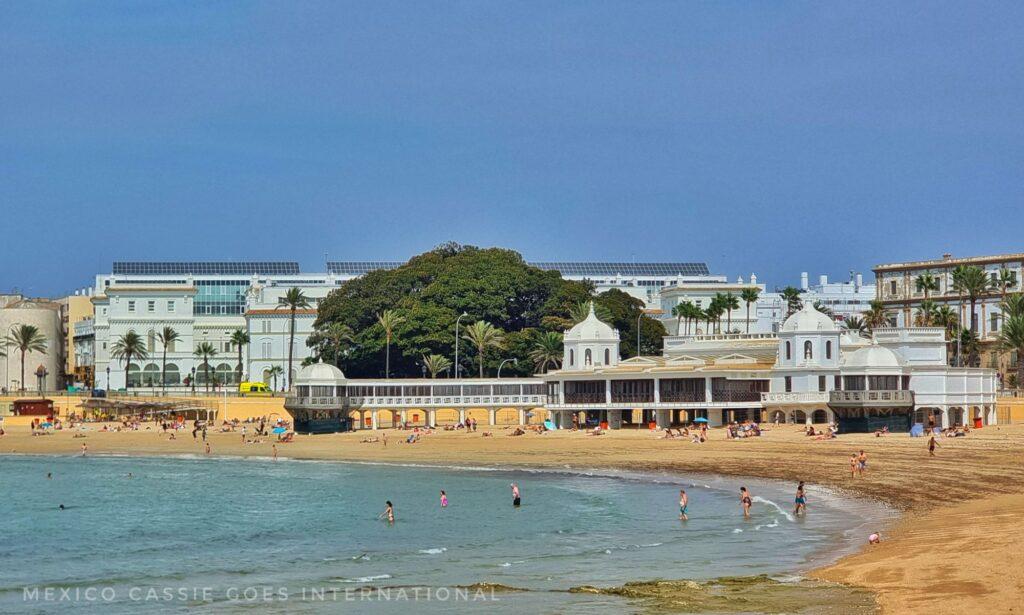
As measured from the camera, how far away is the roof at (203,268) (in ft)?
520

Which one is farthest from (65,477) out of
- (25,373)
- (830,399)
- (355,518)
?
(25,373)

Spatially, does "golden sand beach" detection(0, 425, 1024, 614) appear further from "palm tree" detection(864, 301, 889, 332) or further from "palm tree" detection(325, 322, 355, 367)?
"palm tree" detection(864, 301, 889, 332)

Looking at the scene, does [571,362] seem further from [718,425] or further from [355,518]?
[355,518]

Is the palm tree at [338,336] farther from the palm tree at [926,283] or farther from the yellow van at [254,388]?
the palm tree at [926,283]

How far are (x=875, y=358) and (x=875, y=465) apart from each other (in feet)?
71.8

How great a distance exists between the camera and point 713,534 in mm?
41781

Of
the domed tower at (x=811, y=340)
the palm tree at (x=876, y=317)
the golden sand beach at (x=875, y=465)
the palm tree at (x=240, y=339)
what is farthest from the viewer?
the palm tree at (x=240, y=339)

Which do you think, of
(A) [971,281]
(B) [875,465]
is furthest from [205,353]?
(B) [875,465]

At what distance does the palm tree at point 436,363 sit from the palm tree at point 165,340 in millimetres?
34150

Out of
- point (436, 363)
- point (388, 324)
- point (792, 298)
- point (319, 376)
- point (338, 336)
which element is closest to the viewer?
point (319, 376)

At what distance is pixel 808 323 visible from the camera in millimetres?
81500

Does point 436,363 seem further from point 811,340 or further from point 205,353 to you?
point 205,353

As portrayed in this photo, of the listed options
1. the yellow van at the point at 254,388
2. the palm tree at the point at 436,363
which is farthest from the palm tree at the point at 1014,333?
the yellow van at the point at 254,388

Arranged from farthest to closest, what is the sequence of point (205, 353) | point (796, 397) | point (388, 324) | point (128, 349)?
point (205, 353) → point (128, 349) → point (388, 324) → point (796, 397)
